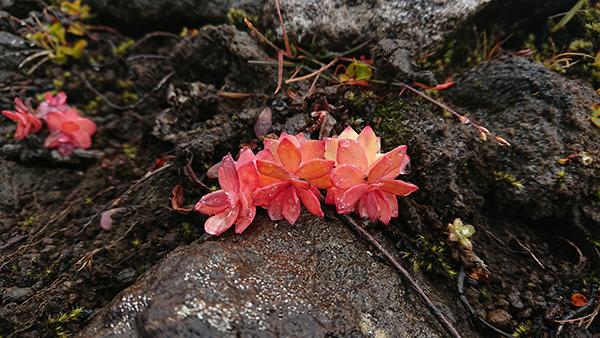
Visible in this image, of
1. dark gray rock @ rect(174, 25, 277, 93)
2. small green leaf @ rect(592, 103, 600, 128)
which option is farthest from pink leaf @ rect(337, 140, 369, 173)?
small green leaf @ rect(592, 103, 600, 128)

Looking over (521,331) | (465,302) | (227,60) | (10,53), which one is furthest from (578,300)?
(10,53)

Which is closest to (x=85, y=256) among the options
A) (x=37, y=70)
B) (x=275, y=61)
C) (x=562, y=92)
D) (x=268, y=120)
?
(x=268, y=120)

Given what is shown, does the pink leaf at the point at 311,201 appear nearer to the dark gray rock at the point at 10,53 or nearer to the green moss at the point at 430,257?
the green moss at the point at 430,257

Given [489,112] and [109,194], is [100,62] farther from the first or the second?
[489,112]

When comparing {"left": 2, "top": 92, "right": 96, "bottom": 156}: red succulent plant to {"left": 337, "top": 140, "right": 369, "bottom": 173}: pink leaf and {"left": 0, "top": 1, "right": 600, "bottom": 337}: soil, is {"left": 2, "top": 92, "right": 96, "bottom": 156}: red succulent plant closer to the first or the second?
{"left": 0, "top": 1, "right": 600, "bottom": 337}: soil

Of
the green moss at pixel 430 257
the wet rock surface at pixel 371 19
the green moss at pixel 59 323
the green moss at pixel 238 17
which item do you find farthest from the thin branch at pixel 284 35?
the green moss at pixel 59 323

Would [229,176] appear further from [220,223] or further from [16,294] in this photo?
[16,294]
